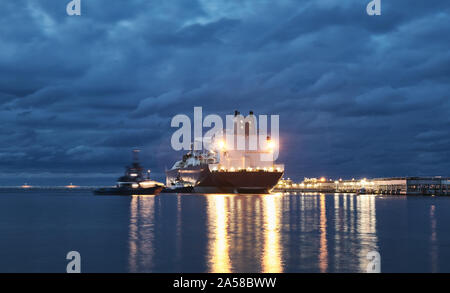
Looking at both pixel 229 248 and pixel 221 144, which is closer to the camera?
pixel 229 248

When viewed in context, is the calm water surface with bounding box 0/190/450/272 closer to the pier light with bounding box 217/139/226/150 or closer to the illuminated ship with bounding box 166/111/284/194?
the illuminated ship with bounding box 166/111/284/194

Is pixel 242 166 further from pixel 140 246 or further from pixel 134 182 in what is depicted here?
pixel 140 246

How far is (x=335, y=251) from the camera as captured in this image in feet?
96.5

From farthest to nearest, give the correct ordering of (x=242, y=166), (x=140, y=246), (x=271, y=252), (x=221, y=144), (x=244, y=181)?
(x=221, y=144) → (x=242, y=166) → (x=244, y=181) → (x=140, y=246) → (x=271, y=252)

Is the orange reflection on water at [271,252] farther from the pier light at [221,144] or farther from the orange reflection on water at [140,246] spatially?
the pier light at [221,144]

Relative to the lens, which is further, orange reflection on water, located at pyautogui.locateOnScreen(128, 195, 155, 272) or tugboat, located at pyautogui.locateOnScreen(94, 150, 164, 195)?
tugboat, located at pyautogui.locateOnScreen(94, 150, 164, 195)

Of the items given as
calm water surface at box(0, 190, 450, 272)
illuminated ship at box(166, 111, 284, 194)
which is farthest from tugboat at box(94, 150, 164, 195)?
calm water surface at box(0, 190, 450, 272)

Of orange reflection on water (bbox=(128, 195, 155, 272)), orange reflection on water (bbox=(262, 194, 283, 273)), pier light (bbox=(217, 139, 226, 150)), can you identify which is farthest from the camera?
pier light (bbox=(217, 139, 226, 150))

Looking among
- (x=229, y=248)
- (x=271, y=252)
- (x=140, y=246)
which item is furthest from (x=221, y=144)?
(x=271, y=252)

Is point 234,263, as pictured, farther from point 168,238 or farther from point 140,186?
point 140,186

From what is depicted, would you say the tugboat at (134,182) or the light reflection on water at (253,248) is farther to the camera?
the tugboat at (134,182)

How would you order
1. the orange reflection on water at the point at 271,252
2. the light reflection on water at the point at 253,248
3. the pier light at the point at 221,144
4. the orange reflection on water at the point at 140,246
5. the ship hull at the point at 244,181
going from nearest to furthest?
the orange reflection on water at the point at 271,252 → the light reflection on water at the point at 253,248 → the orange reflection on water at the point at 140,246 → the ship hull at the point at 244,181 → the pier light at the point at 221,144

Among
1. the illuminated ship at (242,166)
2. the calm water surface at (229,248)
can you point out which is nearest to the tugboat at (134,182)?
the illuminated ship at (242,166)
